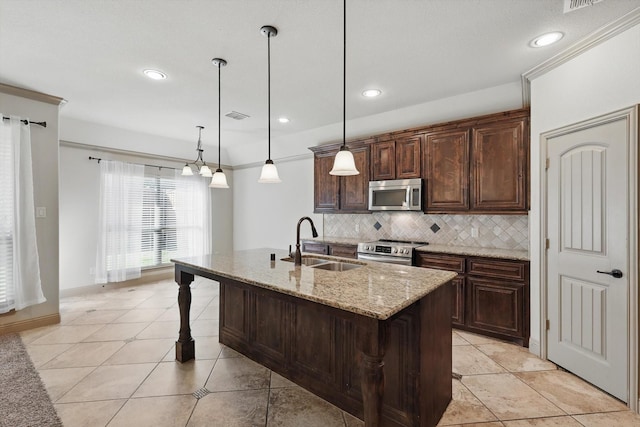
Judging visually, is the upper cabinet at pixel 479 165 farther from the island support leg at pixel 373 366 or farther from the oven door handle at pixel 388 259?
the island support leg at pixel 373 366

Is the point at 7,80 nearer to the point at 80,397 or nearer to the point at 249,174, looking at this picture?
the point at 80,397

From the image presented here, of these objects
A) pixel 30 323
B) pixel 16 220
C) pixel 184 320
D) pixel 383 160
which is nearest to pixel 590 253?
pixel 383 160

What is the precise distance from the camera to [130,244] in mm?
5168

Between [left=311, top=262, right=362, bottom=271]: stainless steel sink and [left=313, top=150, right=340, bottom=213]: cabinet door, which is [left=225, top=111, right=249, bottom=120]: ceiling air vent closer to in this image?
[left=313, top=150, right=340, bottom=213]: cabinet door

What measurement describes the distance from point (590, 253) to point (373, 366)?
2.15 meters

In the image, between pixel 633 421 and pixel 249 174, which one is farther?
pixel 249 174

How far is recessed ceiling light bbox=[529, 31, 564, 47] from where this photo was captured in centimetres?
231

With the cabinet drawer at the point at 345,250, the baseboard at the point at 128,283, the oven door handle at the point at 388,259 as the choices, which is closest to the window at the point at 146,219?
the baseboard at the point at 128,283

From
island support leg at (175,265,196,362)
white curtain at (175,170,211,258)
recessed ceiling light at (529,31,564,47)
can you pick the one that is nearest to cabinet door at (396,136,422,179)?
recessed ceiling light at (529,31,564,47)

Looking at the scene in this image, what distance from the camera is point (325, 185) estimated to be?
479 cm

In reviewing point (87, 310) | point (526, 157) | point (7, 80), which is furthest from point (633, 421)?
point (7, 80)

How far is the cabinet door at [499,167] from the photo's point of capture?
3.10 metres

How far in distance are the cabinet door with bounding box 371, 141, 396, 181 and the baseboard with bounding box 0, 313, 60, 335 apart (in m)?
4.38

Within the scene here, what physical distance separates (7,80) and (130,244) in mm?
2805
